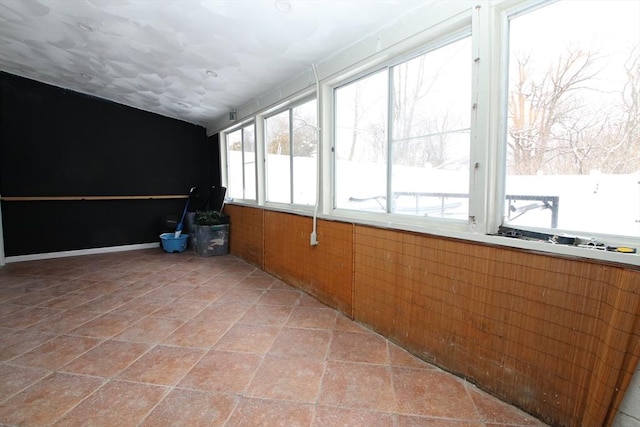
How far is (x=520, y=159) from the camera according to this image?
1558 mm

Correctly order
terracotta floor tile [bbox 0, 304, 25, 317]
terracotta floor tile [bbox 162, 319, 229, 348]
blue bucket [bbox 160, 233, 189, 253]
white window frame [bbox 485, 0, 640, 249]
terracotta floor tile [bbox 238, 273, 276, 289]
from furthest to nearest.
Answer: blue bucket [bbox 160, 233, 189, 253] → terracotta floor tile [bbox 238, 273, 276, 289] → terracotta floor tile [bbox 0, 304, 25, 317] → terracotta floor tile [bbox 162, 319, 229, 348] → white window frame [bbox 485, 0, 640, 249]

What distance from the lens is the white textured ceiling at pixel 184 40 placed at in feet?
6.70

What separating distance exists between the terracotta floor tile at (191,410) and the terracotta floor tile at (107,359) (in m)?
0.52

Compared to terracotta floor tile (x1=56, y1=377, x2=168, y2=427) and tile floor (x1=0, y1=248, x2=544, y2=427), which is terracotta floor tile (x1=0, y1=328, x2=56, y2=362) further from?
terracotta floor tile (x1=56, y1=377, x2=168, y2=427)

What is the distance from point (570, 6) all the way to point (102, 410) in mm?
3015

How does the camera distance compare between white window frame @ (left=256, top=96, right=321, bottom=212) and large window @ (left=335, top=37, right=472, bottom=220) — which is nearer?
large window @ (left=335, top=37, right=472, bottom=220)

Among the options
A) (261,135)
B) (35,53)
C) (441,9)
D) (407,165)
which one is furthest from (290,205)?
(35,53)

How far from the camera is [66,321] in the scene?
2.46 metres

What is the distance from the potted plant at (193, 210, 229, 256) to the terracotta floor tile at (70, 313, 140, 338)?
2.17m

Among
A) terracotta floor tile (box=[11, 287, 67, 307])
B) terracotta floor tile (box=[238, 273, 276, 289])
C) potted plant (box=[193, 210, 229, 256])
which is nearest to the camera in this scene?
terracotta floor tile (box=[11, 287, 67, 307])

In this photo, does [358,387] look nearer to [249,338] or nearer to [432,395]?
[432,395]

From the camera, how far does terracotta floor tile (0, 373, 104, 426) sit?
1.42 meters

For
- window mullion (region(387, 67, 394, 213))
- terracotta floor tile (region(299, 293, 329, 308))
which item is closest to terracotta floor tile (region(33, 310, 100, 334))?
terracotta floor tile (region(299, 293, 329, 308))

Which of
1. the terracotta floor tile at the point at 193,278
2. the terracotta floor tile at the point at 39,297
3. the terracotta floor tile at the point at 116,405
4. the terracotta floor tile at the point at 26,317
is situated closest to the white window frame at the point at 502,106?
the terracotta floor tile at the point at 116,405
